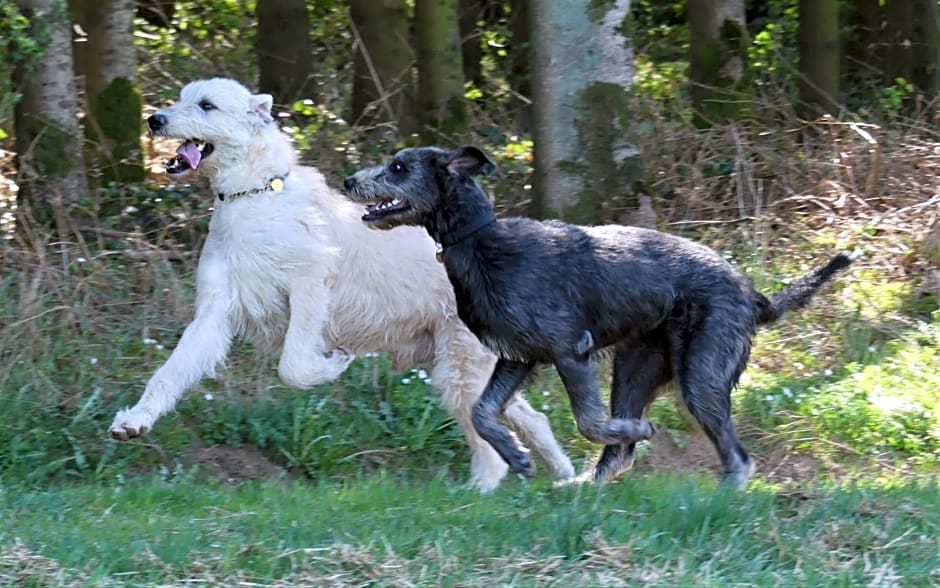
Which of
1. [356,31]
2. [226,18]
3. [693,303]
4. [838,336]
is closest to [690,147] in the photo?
[838,336]

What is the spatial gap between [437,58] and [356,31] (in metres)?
1.02

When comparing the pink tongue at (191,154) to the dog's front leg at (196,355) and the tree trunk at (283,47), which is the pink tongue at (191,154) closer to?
the dog's front leg at (196,355)

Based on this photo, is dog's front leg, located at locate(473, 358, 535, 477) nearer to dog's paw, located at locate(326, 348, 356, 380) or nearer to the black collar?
the black collar

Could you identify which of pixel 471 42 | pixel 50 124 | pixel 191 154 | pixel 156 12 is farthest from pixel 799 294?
pixel 156 12

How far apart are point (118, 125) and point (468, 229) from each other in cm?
613

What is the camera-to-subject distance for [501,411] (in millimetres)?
6648

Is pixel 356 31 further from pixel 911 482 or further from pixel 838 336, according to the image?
pixel 911 482

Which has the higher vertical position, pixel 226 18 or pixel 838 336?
pixel 226 18

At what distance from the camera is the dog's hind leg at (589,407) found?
20.9 feet

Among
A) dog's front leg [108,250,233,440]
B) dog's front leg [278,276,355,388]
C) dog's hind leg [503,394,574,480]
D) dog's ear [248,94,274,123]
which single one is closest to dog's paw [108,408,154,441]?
dog's front leg [108,250,233,440]

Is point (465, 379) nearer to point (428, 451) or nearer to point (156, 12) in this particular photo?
point (428, 451)

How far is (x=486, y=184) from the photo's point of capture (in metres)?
11.6

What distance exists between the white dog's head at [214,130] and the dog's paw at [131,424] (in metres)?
1.40

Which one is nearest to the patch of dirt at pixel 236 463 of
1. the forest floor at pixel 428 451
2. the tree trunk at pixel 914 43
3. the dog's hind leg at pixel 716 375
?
the forest floor at pixel 428 451
